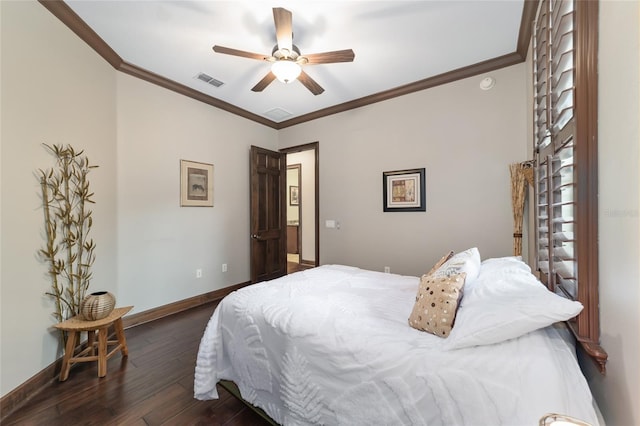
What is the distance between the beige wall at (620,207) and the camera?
0.71 metres

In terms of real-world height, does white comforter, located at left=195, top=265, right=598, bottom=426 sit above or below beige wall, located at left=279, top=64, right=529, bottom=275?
below

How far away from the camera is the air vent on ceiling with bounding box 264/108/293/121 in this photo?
416 cm

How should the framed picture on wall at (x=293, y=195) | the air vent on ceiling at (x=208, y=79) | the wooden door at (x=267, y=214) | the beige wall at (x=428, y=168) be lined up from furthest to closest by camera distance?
1. the framed picture on wall at (x=293, y=195)
2. the wooden door at (x=267, y=214)
3. the air vent on ceiling at (x=208, y=79)
4. the beige wall at (x=428, y=168)

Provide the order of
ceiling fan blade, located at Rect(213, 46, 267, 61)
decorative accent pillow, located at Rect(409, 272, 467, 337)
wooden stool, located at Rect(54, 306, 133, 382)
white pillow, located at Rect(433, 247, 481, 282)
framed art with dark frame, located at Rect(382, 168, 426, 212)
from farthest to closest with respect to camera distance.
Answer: framed art with dark frame, located at Rect(382, 168, 426, 212)
ceiling fan blade, located at Rect(213, 46, 267, 61)
wooden stool, located at Rect(54, 306, 133, 382)
white pillow, located at Rect(433, 247, 481, 282)
decorative accent pillow, located at Rect(409, 272, 467, 337)

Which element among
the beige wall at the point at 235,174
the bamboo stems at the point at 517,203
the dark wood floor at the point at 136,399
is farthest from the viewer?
the bamboo stems at the point at 517,203

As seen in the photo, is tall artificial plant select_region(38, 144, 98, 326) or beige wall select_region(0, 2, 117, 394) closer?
beige wall select_region(0, 2, 117, 394)

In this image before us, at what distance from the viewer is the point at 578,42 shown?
983 mm

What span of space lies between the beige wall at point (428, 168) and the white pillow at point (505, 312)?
1.86 meters

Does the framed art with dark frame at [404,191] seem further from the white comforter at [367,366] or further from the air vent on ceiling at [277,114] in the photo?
the air vent on ceiling at [277,114]

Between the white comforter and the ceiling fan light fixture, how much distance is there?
5.91 ft

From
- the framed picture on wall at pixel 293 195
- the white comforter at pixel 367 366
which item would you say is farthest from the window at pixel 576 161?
the framed picture on wall at pixel 293 195

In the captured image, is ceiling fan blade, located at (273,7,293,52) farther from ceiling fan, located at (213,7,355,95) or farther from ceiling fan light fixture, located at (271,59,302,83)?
ceiling fan light fixture, located at (271,59,302,83)

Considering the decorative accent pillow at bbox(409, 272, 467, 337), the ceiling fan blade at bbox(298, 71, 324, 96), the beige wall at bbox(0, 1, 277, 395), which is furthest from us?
the ceiling fan blade at bbox(298, 71, 324, 96)

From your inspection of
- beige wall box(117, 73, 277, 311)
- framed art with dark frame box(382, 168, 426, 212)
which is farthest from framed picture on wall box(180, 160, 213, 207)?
framed art with dark frame box(382, 168, 426, 212)
